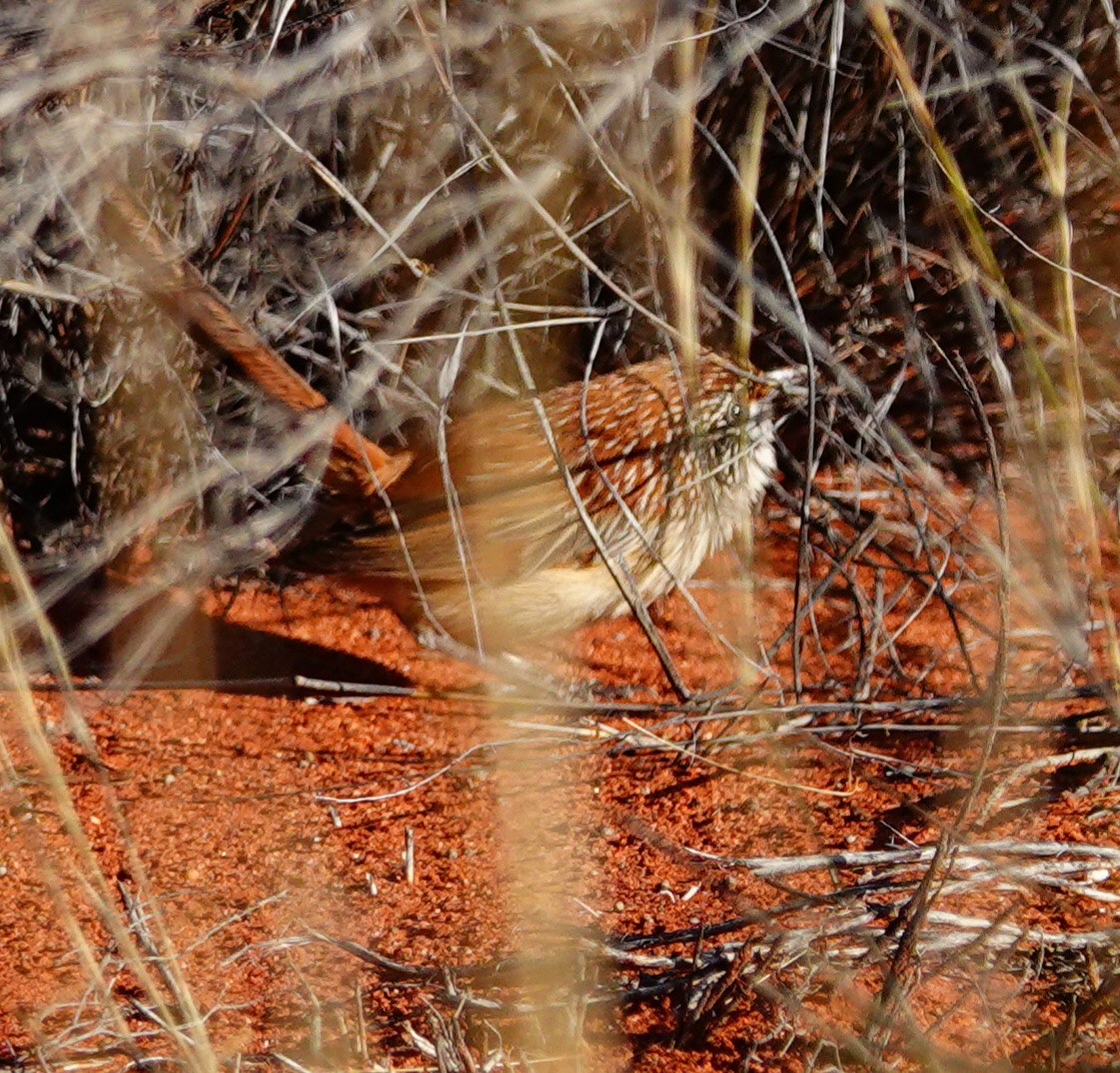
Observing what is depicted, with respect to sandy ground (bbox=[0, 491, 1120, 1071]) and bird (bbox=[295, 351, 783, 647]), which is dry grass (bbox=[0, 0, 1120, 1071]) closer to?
sandy ground (bbox=[0, 491, 1120, 1071])

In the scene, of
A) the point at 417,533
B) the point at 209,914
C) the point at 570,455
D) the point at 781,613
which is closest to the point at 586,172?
the point at 570,455

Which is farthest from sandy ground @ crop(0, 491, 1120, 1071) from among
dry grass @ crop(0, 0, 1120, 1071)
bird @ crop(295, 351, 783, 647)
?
bird @ crop(295, 351, 783, 647)

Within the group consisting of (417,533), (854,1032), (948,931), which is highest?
(417,533)

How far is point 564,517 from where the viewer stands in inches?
155

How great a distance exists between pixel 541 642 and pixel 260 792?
50.5 inches

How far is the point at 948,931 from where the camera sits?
2.41m

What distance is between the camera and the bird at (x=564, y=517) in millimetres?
3926

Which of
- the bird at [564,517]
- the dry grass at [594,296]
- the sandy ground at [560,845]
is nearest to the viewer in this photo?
the sandy ground at [560,845]

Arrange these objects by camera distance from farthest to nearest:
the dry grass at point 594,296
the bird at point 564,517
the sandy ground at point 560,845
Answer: the bird at point 564,517
the dry grass at point 594,296
the sandy ground at point 560,845

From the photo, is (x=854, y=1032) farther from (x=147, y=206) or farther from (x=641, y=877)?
(x=147, y=206)

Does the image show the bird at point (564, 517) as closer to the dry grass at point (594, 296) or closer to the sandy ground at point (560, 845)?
the dry grass at point (594, 296)

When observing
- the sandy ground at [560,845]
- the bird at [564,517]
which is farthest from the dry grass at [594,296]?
the bird at [564,517]

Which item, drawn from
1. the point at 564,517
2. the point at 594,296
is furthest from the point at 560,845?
the point at 594,296

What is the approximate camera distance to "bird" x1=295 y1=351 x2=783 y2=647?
12.9ft
